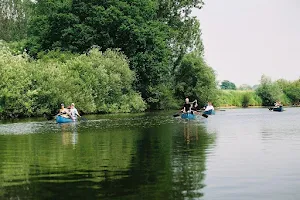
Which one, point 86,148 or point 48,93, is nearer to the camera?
point 86,148

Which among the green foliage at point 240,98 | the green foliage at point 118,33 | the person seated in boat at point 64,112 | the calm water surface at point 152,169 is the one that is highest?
the green foliage at point 118,33

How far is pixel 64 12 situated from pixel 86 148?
4811cm

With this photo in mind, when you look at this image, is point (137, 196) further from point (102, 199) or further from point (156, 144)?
point (156, 144)

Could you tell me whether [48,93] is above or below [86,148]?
above

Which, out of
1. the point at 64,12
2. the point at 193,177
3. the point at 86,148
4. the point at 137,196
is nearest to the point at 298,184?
the point at 193,177

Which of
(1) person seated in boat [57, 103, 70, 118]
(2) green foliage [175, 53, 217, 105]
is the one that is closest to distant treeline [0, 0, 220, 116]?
(2) green foliage [175, 53, 217, 105]

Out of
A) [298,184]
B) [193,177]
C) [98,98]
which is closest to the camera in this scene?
[298,184]

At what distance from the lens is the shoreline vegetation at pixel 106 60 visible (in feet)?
158

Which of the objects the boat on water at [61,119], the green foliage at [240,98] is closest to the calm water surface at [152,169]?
the boat on water at [61,119]

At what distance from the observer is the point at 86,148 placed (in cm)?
1939

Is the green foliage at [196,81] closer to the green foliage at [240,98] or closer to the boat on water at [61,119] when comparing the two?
the green foliage at [240,98]

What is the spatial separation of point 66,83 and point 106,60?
8675 millimetres

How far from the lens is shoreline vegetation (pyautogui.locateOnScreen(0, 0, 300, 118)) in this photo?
48219 millimetres

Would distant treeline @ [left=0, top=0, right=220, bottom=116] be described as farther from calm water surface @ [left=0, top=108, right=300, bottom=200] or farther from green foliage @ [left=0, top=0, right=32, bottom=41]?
calm water surface @ [left=0, top=108, right=300, bottom=200]
